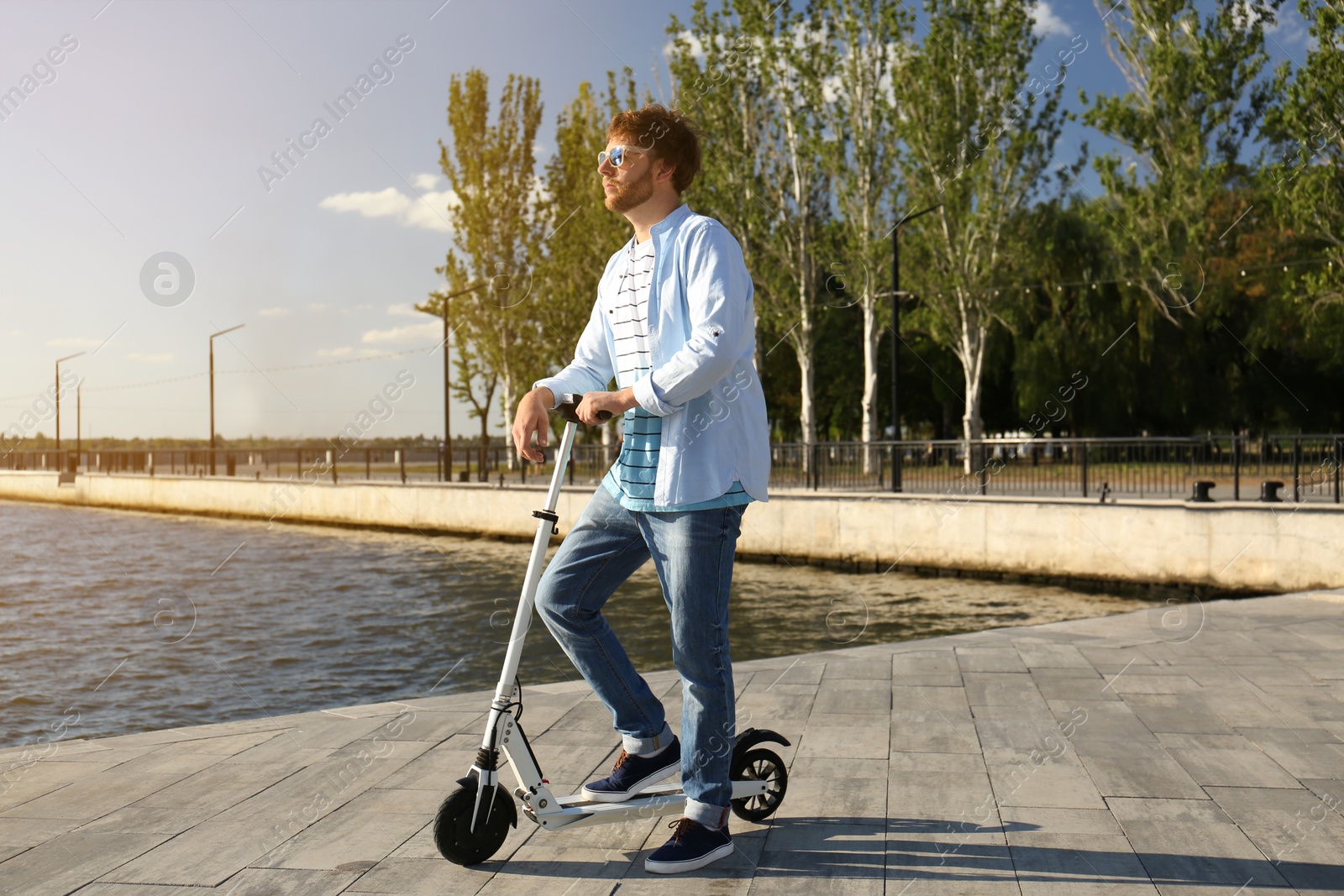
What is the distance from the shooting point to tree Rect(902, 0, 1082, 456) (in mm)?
27609

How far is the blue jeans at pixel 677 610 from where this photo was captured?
9.25ft

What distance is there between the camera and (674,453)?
2.81 metres

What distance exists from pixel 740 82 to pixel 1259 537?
2025cm

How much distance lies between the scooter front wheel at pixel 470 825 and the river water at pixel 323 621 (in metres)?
5.50

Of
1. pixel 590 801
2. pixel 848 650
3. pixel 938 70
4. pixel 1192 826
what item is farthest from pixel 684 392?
pixel 938 70

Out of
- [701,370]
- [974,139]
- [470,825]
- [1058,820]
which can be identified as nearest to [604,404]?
[701,370]

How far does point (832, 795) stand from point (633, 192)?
2.06 metres

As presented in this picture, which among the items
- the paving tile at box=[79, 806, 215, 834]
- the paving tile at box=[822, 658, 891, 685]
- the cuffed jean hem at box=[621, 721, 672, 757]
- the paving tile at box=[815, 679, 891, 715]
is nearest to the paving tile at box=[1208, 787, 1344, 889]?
Result: the paving tile at box=[815, 679, 891, 715]

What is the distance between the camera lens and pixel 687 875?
2.87 m

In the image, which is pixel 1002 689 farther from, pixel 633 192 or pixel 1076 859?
pixel 633 192

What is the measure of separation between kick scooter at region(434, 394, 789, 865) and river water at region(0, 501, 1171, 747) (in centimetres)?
552

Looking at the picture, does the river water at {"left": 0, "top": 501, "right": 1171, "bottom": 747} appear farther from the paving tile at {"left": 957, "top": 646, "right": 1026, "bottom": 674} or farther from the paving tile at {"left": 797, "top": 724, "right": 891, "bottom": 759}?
the paving tile at {"left": 797, "top": 724, "right": 891, "bottom": 759}

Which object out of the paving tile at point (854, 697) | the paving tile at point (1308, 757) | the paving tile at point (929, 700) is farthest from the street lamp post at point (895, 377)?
the paving tile at point (1308, 757)

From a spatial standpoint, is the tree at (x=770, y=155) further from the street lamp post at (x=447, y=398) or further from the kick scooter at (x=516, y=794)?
the kick scooter at (x=516, y=794)
